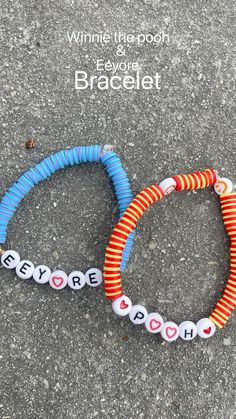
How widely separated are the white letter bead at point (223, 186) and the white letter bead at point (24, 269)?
63 centimetres

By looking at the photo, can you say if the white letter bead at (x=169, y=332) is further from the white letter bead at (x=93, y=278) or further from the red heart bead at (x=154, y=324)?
the white letter bead at (x=93, y=278)

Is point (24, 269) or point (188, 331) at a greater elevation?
point (24, 269)

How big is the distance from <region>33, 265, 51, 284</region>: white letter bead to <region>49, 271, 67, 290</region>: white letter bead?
1 cm

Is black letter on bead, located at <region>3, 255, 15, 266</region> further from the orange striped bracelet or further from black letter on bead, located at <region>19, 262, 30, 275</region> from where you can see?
the orange striped bracelet

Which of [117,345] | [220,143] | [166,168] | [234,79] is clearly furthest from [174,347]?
[234,79]

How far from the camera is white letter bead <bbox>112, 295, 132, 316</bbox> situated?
5.05 ft

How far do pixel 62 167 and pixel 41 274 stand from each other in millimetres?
334

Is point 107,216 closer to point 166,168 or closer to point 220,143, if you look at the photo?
point 166,168

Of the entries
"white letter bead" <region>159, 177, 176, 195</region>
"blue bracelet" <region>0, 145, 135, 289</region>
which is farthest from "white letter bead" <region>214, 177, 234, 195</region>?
"blue bracelet" <region>0, 145, 135, 289</region>

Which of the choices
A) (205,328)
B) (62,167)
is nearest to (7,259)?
(62,167)

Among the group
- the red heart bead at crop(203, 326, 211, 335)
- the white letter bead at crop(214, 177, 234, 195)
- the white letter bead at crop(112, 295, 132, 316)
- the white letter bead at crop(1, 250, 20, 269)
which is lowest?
the red heart bead at crop(203, 326, 211, 335)

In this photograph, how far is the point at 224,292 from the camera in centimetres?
162

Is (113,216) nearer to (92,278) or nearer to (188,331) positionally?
(92,278)

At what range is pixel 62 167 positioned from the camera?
5.26 ft
